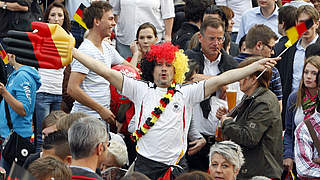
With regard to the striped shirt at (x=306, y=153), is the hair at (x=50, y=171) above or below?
above

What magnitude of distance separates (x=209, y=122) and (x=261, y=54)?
1.30m

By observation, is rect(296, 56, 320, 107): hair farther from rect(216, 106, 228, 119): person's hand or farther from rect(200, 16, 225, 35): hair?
rect(200, 16, 225, 35): hair

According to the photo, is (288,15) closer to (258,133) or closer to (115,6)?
(258,133)

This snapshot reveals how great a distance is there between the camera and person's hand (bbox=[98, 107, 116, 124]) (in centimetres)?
777

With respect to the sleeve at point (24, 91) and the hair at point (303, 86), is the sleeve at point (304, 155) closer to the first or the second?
the hair at point (303, 86)

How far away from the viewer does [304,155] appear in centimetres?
709

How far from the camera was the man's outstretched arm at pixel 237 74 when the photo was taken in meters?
6.78

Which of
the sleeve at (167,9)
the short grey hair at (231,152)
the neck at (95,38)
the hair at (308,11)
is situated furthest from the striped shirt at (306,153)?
the sleeve at (167,9)

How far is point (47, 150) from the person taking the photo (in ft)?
19.1

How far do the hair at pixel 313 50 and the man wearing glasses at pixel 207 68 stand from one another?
1.31 metres

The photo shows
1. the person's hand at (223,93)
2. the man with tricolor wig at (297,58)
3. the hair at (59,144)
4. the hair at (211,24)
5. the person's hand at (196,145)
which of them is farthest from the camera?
the man with tricolor wig at (297,58)

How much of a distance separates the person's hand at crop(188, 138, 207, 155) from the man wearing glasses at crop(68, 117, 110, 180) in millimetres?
2269

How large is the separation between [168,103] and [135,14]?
11.6 ft

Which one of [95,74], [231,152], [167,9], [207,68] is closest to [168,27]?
[167,9]
